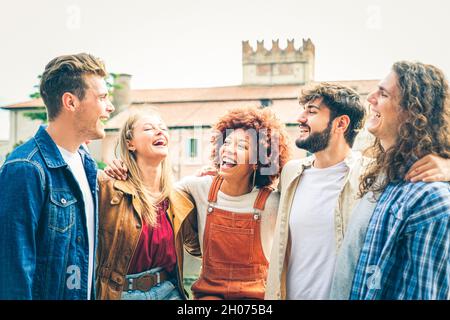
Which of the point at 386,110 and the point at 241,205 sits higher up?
the point at 386,110

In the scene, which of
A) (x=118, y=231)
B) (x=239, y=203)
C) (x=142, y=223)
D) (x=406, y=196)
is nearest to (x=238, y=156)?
(x=239, y=203)

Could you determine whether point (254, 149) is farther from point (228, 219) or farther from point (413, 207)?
point (413, 207)

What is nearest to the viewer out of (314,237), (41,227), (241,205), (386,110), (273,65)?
(41,227)

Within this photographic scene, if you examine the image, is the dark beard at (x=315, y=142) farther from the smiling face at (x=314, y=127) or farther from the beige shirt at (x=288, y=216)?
the beige shirt at (x=288, y=216)

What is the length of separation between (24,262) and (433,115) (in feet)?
7.33

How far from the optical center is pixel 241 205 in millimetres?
4062

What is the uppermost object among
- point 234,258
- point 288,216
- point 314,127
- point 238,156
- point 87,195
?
point 314,127

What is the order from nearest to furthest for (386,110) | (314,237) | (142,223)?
(386,110), (314,237), (142,223)

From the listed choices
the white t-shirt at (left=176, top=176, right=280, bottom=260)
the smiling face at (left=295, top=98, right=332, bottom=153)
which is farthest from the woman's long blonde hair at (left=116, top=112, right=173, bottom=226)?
the smiling face at (left=295, top=98, right=332, bottom=153)

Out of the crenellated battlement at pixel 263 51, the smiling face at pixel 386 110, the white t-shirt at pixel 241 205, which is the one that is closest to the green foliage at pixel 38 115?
the crenellated battlement at pixel 263 51

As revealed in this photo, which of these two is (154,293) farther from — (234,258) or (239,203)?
(239,203)

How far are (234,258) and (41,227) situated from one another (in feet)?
3.64

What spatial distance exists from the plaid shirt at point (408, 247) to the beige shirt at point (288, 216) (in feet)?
0.82

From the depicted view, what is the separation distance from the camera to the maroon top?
3.93m
